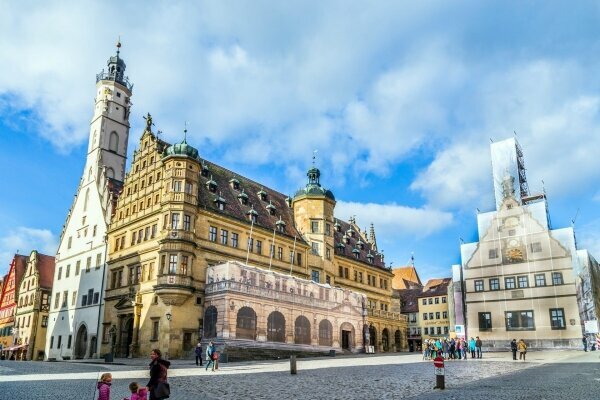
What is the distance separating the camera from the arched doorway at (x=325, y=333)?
50213mm

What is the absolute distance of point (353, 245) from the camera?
71750 millimetres

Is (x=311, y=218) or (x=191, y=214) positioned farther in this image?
(x=311, y=218)

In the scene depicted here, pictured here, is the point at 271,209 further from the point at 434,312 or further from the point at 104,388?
the point at 104,388

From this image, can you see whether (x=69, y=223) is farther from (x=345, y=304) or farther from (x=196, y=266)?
(x=345, y=304)

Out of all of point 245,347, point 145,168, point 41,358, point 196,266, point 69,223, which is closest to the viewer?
point 245,347

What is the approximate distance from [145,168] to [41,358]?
3168cm

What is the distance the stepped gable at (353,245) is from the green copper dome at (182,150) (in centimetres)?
2502

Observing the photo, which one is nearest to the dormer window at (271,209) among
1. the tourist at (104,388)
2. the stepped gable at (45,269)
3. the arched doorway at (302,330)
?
the arched doorway at (302,330)

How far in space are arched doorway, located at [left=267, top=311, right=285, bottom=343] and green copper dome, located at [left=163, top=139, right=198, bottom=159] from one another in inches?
632

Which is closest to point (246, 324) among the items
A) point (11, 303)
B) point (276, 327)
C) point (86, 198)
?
point (276, 327)

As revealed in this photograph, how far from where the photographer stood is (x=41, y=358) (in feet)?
214

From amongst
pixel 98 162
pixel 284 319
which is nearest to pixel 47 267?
pixel 98 162


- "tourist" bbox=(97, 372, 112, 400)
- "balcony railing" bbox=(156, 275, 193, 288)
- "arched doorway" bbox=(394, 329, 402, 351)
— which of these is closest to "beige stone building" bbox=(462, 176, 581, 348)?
"arched doorway" bbox=(394, 329, 402, 351)

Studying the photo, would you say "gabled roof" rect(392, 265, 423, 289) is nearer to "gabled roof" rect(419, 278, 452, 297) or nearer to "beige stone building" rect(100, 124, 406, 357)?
"gabled roof" rect(419, 278, 452, 297)
